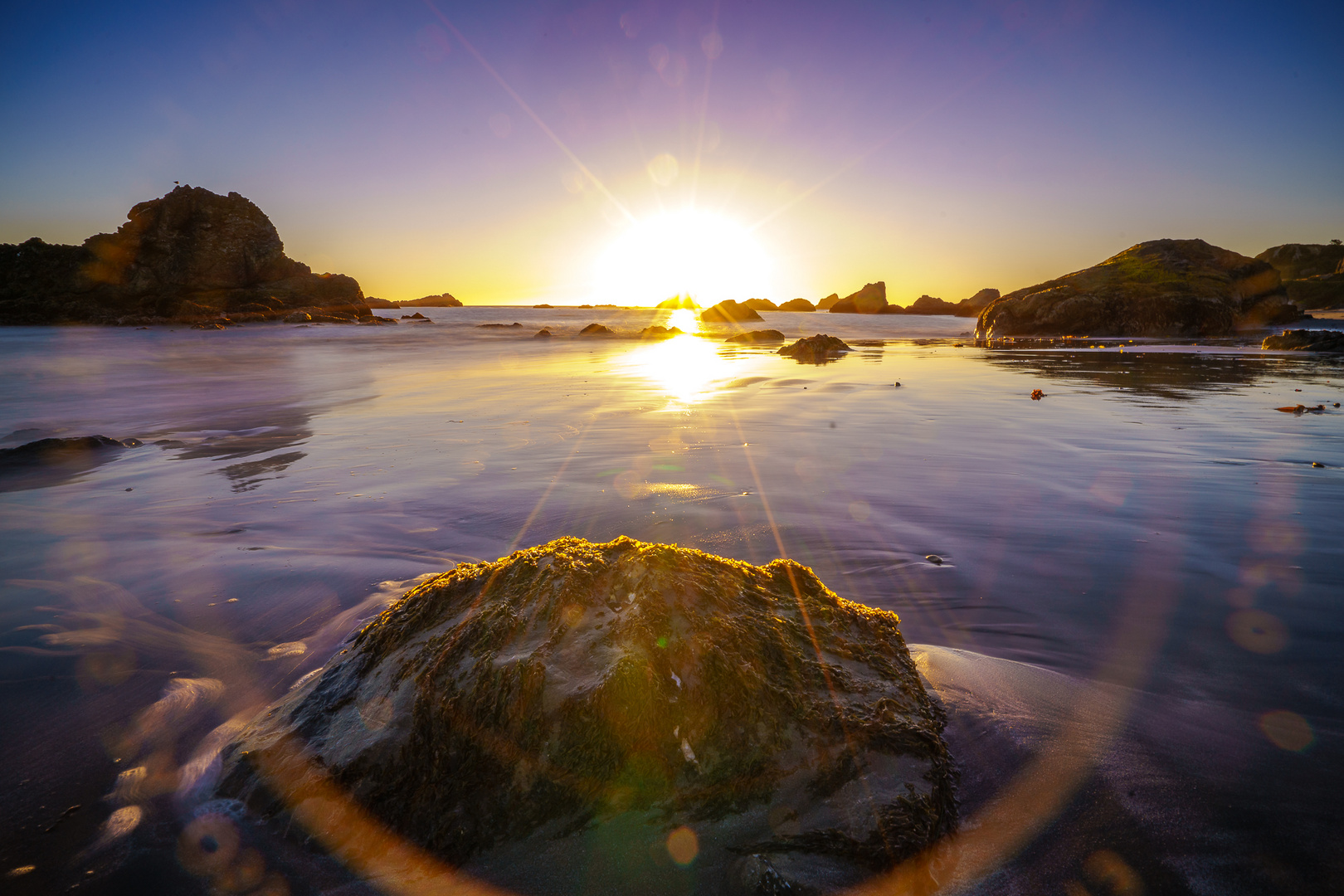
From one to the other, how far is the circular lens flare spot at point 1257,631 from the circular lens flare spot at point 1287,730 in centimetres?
54

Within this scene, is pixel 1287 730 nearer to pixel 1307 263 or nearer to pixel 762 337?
pixel 762 337

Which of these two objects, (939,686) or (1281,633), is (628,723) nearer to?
(939,686)

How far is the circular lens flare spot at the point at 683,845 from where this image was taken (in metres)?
1.59

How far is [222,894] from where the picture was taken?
161 cm

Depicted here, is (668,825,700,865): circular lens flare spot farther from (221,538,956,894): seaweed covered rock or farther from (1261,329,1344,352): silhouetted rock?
Result: (1261,329,1344,352): silhouetted rock

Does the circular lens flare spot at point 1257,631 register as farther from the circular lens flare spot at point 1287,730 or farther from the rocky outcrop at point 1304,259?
the rocky outcrop at point 1304,259

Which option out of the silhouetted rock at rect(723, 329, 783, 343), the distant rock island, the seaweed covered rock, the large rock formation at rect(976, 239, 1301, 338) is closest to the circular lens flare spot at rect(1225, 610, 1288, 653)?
the seaweed covered rock

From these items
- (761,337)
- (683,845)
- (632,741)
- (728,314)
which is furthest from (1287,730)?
(728,314)

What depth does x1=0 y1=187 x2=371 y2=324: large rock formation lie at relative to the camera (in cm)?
4912

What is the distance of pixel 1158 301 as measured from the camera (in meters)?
31.5

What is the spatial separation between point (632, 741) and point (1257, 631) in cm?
306

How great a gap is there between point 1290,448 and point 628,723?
8.06 m

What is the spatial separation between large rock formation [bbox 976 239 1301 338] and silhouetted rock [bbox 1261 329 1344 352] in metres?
11.6

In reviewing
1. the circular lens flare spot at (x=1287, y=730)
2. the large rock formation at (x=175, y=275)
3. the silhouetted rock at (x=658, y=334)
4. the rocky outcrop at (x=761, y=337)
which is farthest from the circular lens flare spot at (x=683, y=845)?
the large rock formation at (x=175, y=275)
